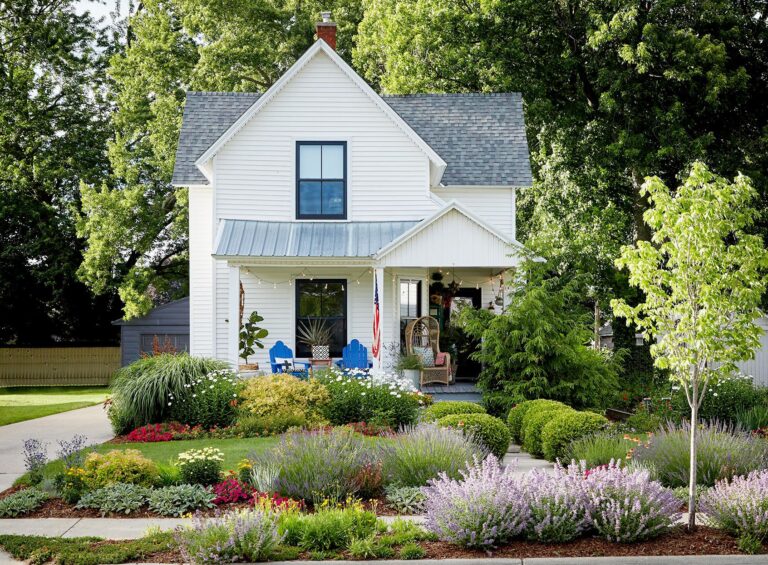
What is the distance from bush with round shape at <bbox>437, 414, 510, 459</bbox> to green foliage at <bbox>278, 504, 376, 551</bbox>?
3731 mm

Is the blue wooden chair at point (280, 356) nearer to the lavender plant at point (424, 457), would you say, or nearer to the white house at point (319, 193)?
the white house at point (319, 193)

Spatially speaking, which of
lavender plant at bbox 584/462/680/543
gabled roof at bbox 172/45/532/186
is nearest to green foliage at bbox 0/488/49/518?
lavender plant at bbox 584/462/680/543

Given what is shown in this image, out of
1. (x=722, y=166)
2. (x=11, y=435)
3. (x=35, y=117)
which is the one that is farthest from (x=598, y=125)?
(x=35, y=117)

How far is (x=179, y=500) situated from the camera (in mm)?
9703

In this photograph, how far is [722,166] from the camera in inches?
954

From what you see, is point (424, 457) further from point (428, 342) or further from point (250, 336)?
point (250, 336)

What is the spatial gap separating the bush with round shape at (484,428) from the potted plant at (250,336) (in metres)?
8.34

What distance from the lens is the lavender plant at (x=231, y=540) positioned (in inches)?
288

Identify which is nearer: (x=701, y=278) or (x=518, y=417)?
(x=701, y=278)

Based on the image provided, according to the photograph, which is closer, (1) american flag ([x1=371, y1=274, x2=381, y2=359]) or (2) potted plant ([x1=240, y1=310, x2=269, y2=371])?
(1) american flag ([x1=371, y1=274, x2=381, y2=359])

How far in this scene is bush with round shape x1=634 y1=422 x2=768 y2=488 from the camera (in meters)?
9.95

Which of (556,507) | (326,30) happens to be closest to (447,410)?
(556,507)

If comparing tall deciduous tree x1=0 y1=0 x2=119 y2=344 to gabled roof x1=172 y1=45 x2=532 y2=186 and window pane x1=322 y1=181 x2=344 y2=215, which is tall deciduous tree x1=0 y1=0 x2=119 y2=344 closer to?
gabled roof x1=172 y1=45 x2=532 y2=186

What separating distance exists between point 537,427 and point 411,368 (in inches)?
221
